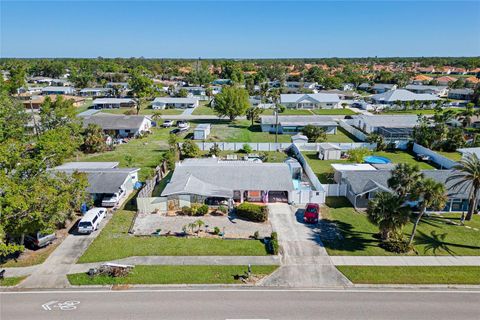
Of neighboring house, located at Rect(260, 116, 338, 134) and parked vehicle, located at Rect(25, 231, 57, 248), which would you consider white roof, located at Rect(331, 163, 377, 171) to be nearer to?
neighboring house, located at Rect(260, 116, 338, 134)

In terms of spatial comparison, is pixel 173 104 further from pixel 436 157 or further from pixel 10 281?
pixel 10 281

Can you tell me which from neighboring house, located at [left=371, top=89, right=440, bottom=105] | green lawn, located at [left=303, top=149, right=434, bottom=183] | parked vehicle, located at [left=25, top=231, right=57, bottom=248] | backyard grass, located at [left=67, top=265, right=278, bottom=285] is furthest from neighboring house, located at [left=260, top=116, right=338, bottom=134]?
parked vehicle, located at [left=25, top=231, right=57, bottom=248]

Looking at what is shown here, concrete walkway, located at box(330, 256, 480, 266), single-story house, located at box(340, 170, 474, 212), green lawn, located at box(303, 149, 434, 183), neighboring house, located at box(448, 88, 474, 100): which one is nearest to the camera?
concrete walkway, located at box(330, 256, 480, 266)

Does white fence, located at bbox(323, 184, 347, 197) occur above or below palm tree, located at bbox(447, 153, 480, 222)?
below

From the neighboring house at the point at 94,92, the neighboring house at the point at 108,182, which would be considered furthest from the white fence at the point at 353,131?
the neighboring house at the point at 94,92

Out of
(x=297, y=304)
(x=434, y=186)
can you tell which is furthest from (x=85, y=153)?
(x=434, y=186)

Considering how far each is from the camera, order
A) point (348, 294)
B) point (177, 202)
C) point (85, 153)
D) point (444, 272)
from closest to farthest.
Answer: point (348, 294) → point (444, 272) → point (177, 202) → point (85, 153)

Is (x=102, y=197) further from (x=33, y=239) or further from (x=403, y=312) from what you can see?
(x=403, y=312)
